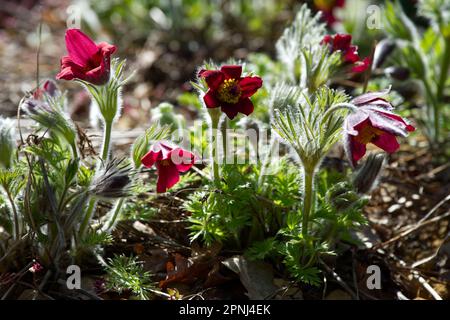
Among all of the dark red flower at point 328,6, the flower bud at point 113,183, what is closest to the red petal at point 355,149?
the flower bud at point 113,183

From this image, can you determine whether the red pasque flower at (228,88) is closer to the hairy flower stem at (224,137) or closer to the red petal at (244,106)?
the red petal at (244,106)

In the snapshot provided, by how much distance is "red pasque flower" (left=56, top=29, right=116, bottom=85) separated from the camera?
1751 millimetres

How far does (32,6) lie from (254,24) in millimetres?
1761

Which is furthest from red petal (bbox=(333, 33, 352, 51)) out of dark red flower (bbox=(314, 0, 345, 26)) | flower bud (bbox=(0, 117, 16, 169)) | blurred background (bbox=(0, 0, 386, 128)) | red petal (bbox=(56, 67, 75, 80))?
blurred background (bbox=(0, 0, 386, 128))

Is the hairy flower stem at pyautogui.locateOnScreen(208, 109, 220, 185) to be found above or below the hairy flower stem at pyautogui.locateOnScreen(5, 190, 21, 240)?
above

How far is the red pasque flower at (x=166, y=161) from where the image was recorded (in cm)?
176

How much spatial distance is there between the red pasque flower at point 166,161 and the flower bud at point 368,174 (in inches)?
19.8

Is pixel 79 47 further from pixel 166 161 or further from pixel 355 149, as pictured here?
pixel 355 149

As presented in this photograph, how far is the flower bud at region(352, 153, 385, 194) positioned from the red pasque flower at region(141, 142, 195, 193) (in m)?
0.50

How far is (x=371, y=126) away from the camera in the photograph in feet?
5.44

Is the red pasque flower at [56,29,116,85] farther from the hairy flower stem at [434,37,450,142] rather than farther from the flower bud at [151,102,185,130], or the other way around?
the hairy flower stem at [434,37,450,142]

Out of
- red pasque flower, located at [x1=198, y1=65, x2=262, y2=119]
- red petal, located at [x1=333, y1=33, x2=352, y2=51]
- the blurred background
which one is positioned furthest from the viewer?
the blurred background

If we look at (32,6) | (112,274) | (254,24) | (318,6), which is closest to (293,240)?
(112,274)
